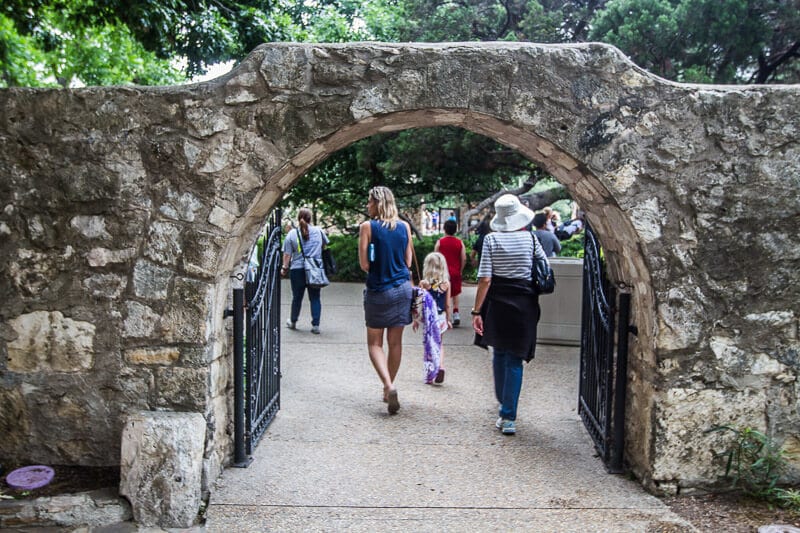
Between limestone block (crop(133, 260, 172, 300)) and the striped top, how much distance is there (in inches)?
81.4

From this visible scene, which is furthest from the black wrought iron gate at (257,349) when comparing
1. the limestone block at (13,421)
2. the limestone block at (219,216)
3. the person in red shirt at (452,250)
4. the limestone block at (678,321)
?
the person in red shirt at (452,250)

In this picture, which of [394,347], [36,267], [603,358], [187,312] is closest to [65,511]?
[187,312]

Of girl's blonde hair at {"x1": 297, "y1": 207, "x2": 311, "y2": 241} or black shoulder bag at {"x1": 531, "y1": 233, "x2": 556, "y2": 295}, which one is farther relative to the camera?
girl's blonde hair at {"x1": 297, "y1": 207, "x2": 311, "y2": 241}

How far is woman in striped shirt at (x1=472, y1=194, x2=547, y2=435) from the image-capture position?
15.3ft

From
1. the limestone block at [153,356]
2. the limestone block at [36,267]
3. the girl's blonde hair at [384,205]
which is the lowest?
the limestone block at [153,356]

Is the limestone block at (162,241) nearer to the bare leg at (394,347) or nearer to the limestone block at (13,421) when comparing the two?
the limestone block at (13,421)

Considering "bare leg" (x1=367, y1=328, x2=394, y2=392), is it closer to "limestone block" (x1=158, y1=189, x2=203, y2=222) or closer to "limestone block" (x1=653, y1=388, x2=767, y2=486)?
"limestone block" (x1=158, y1=189, x2=203, y2=222)

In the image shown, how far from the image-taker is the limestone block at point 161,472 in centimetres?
348

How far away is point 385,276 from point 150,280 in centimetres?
191

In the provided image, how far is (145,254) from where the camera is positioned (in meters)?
3.73

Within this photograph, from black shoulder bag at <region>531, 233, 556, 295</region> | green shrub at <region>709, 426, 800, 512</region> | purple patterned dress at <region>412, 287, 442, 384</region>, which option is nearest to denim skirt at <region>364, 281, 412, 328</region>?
purple patterned dress at <region>412, 287, 442, 384</region>

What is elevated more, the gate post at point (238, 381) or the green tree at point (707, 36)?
the green tree at point (707, 36)

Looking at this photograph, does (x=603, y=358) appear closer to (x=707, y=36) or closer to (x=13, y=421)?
(x=13, y=421)

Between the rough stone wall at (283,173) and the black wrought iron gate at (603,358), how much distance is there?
1.19ft
